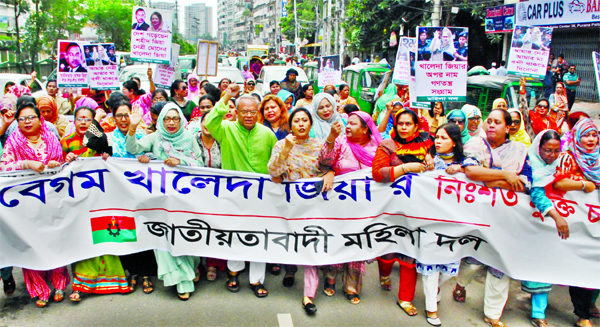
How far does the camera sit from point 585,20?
1524cm

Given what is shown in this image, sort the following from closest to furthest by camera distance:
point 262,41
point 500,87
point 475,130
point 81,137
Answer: point 81,137 < point 475,130 < point 500,87 < point 262,41

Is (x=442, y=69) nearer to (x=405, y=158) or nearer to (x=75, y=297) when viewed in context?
(x=405, y=158)

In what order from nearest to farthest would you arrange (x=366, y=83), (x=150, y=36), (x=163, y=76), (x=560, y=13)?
(x=150, y=36), (x=163, y=76), (x=366, y=83), (x=560, y=13)

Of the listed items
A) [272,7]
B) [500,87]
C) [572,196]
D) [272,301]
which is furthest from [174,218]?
[272,7]

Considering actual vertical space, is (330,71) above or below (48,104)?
above

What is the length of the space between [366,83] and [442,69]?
26.9 feet


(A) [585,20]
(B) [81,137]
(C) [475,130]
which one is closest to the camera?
(B) [81,137]

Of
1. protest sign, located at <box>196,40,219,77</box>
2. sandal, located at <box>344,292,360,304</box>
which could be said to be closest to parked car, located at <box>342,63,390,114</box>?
protest sign, located at <box>196,40,219,77</box>

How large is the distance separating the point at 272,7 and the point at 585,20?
103117mm

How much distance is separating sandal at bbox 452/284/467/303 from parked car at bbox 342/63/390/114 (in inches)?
361

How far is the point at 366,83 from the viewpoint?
44.8ft

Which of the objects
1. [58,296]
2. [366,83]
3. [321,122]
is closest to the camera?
[58,296]

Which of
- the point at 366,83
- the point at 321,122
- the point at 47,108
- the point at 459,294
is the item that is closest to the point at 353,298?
the point at 459,294

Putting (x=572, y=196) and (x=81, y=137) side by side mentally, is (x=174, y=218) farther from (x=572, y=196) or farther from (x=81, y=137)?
(x=572, y=196)
